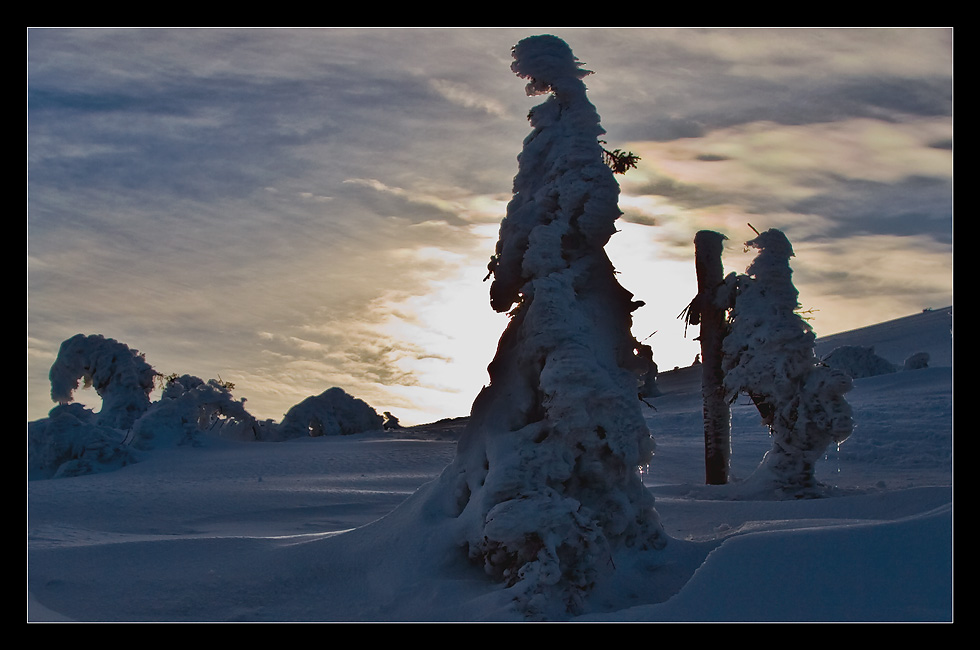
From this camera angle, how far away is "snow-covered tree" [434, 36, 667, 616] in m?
8.16

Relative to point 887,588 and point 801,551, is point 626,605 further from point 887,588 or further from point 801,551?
point 887,588

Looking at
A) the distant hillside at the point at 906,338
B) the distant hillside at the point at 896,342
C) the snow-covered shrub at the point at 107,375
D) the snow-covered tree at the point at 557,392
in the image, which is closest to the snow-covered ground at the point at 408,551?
the snow-covered tree at the point at 557,392

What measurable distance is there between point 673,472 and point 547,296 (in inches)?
451

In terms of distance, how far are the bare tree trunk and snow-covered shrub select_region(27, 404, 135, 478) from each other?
13401 mm

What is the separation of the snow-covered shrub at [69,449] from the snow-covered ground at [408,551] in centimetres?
137

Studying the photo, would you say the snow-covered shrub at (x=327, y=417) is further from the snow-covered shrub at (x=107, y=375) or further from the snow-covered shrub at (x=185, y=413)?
the snow-covered shrub at (x=107, y=375)

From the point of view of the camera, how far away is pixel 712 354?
15.7 metres

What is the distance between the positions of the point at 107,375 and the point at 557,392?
20441 mm

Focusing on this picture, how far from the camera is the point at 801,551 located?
7.37 metres

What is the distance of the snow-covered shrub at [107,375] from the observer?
82.3 ft

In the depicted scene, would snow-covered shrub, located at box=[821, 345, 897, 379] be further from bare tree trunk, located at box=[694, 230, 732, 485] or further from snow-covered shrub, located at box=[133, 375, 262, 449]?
snow-covered shrub, located at box=[133, 375, 262, 449]

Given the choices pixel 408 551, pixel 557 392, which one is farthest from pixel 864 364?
pixel 408 551

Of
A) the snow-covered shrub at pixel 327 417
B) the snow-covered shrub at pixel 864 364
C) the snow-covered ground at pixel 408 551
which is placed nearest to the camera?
the snow-covered ground at pixel 408 551

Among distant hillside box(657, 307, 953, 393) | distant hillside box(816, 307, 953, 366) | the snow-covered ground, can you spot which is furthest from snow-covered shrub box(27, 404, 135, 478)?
distant hillside box(816, 307, 953, 366)
